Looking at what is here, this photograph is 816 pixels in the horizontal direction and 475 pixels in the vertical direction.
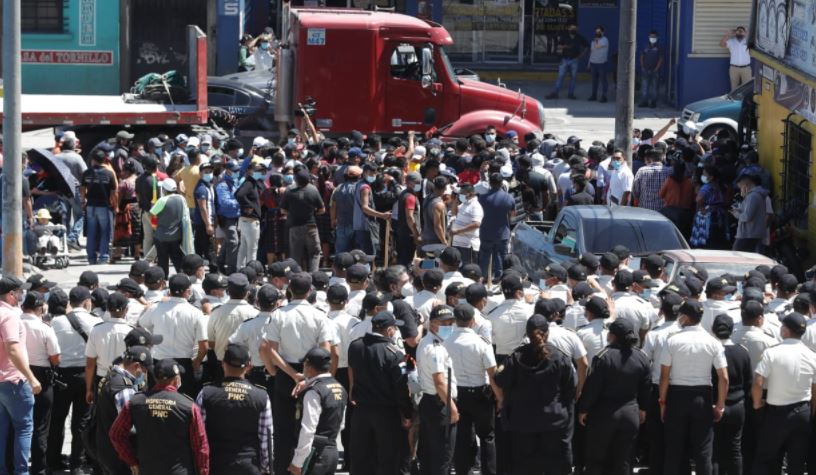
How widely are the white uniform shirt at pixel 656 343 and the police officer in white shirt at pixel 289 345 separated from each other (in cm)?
251

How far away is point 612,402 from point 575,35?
24.1 m

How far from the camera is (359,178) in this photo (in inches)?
736

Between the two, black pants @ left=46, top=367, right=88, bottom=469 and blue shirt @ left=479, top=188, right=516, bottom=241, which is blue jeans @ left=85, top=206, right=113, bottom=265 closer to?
blue shirt @ left=479, top=188, right=516, bottom=241

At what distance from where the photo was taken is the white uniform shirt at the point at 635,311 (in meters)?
12.7

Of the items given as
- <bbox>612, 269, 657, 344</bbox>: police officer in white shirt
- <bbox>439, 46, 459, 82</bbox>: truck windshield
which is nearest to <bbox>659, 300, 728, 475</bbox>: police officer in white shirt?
<bbox>612, 269, 657, 344</bbox>: police officer in white shirt

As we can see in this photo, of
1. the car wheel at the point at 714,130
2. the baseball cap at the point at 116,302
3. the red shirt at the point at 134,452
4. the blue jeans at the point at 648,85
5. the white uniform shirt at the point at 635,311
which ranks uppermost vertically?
the blue jeans at the point at 648,85

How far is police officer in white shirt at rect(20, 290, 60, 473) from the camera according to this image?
12000mm

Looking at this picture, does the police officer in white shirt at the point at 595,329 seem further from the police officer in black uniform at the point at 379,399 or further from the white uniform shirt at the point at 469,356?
the police officer in black uniform at the point at 379,399

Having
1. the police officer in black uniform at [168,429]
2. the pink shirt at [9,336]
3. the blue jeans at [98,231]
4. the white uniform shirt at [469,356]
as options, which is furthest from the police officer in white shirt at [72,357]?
the blue jeans at [98,231]

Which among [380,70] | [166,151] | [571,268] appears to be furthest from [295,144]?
[571,268]

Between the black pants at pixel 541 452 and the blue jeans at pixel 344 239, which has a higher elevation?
the blue jeans at pixel 344 239

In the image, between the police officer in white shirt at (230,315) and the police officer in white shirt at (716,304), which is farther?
the police officer in white shirt at (716,304)

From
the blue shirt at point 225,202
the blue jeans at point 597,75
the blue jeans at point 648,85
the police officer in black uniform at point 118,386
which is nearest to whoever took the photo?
the police officer in black uniform at point 118,386

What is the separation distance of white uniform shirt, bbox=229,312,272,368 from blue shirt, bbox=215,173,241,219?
6.68 meters
